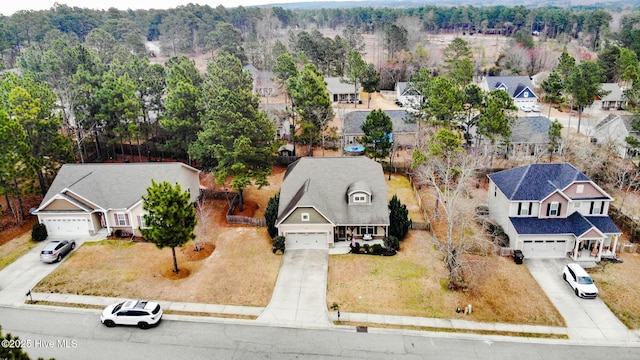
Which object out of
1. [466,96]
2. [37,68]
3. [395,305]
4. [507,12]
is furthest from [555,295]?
[507,12]

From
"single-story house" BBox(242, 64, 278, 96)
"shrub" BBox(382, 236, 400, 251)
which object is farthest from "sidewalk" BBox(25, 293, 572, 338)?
"single-story house" BBox(242, 64, 278, 96)

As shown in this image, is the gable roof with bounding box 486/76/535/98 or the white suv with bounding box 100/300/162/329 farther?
the gable roof with bounding box 486/76/535/98

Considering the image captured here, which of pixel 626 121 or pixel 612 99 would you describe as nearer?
pixel 626 121

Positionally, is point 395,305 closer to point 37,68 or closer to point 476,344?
point 476,344

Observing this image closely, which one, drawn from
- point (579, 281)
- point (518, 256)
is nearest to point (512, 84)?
point (518, 256)

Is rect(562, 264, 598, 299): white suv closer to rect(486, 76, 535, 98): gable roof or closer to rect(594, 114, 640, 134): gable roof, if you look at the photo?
rect(594, 114, 640, 134): gable roof


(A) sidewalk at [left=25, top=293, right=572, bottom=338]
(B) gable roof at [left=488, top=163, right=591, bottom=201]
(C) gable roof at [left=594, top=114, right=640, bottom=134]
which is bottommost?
(A) sidewalk at [left=25, top=293, right=572, bottom=338]

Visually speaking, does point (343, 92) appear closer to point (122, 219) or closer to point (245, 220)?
point (245, 220)
